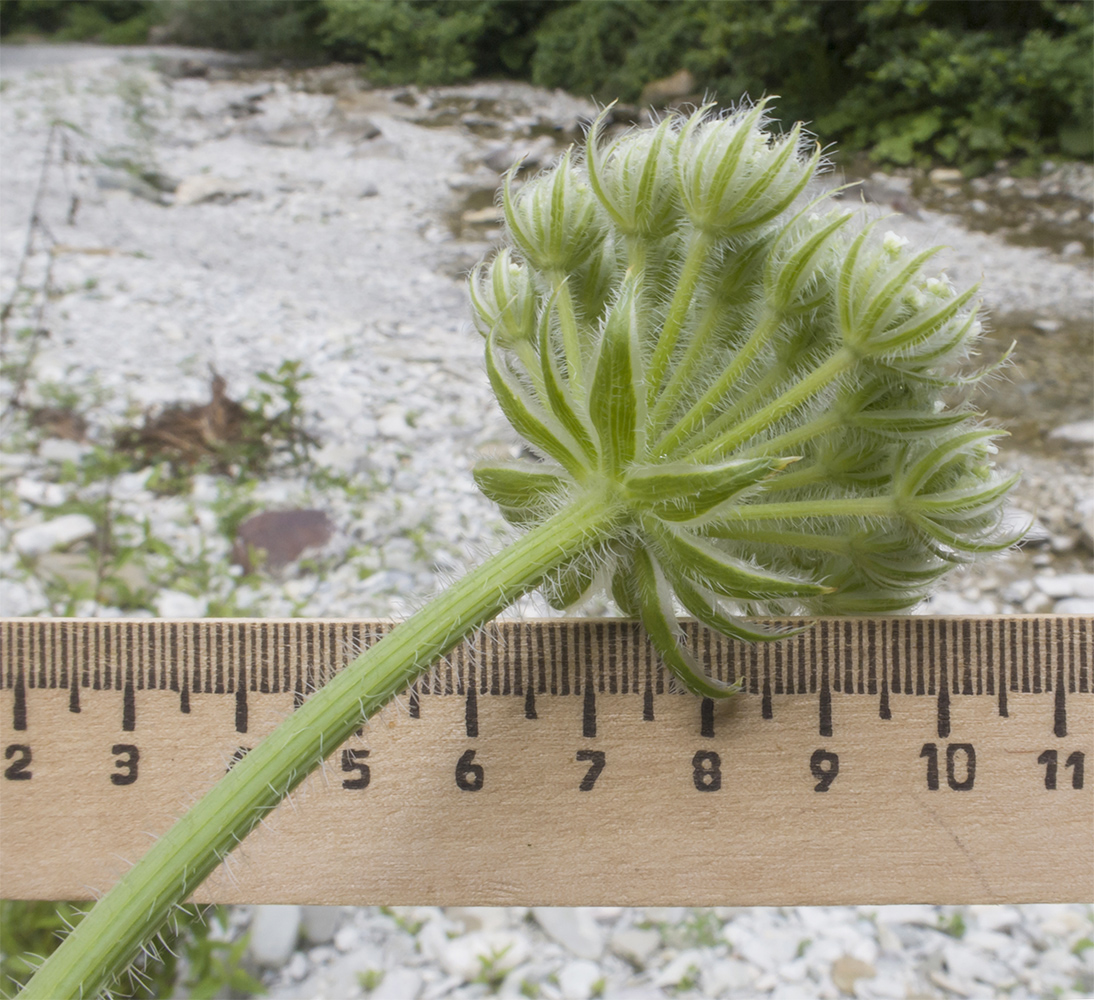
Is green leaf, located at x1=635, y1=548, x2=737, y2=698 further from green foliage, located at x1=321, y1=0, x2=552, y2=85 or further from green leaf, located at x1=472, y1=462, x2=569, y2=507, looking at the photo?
green foliage, located at x1=321, y1=0, x2=552, y2=85

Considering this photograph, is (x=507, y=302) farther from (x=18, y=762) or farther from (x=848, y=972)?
(x=848, y=972)

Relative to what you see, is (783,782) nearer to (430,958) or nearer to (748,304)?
(748,304)

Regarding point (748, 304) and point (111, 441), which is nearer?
point (748, 304)

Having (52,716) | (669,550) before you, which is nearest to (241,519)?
(52,716)

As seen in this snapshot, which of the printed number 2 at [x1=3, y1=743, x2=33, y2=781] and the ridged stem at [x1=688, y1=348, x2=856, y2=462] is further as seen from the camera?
the printed number 2 at [x1=3, y1=743, x2=33, y2=781]

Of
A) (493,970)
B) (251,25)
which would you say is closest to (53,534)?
(493,970)

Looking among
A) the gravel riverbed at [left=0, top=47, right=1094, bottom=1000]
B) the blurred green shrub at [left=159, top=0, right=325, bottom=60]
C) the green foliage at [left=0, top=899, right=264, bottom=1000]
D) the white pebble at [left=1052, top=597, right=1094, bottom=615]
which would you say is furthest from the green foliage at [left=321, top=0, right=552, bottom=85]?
the green foliage at [left=0, top=899, right=264, bottom=1000]
